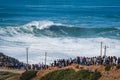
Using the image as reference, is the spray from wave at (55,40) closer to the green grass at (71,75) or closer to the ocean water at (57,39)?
the ocean water at (57,39)

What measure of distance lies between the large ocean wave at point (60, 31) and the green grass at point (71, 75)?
41694 mm

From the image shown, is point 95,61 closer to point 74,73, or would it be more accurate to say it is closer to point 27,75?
point 74,73

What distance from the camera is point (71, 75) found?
156 feet

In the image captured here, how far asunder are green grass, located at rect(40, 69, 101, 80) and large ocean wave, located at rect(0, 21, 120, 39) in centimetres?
4169

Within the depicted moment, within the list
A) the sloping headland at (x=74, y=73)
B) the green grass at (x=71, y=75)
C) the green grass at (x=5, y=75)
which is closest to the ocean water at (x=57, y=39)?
the green grass at (x=5, y=75)

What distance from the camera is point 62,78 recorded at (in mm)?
47500

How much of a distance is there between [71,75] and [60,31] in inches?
2141

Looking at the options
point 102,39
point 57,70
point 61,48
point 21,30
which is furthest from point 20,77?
point 21,30

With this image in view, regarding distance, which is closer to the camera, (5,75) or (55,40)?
(5,75)

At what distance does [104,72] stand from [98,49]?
86.2ft

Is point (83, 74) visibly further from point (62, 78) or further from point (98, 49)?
point (98, 49)

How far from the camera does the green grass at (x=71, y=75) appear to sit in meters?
46.0

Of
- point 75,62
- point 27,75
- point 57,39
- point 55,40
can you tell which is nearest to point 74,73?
point 75,62

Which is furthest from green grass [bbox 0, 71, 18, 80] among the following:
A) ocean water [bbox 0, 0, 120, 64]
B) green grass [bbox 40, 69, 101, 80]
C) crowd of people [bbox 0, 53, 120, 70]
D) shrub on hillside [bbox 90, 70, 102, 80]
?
ocean water [bbox 0, 0, 120, 64]
